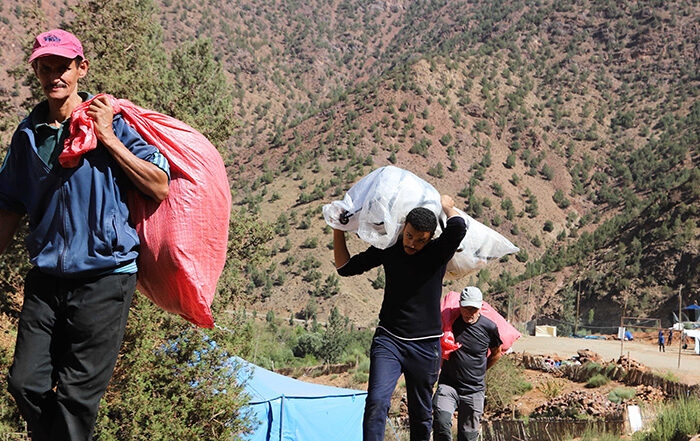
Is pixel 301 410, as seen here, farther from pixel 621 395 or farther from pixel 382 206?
pixel 382 206

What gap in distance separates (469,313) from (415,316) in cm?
226

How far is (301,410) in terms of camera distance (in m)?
16.4

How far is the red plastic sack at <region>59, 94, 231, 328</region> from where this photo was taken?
301cm

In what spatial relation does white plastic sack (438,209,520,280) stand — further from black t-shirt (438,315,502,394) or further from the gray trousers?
the gray trousers

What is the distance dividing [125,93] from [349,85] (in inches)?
4124

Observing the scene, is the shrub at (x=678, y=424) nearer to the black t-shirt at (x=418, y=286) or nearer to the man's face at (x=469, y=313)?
the man's face at (x=469, y=313)

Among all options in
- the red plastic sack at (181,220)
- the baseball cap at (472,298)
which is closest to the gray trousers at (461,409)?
the baseball cap at (472,298)

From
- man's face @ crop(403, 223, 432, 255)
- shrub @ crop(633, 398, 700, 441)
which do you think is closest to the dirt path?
shrub @ crop(633, 398, 700, 441)

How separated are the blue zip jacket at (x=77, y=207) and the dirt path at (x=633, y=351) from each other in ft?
69.9

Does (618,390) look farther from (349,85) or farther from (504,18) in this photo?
(349,85)

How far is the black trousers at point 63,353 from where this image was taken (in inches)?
104

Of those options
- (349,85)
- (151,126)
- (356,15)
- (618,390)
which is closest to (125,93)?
(151,126)

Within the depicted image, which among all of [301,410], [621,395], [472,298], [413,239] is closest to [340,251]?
[413,239]

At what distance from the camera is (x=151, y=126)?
307 cm
